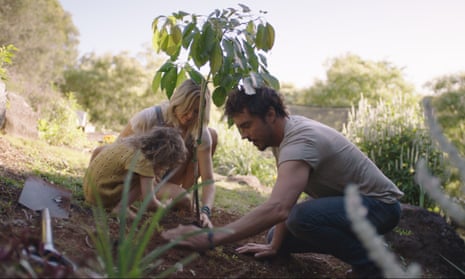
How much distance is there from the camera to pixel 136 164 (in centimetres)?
265

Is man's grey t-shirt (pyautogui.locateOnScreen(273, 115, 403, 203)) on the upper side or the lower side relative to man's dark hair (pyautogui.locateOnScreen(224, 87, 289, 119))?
lower

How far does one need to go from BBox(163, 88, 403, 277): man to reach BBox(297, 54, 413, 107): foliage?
21.1m

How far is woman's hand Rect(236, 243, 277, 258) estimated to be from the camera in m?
2.40

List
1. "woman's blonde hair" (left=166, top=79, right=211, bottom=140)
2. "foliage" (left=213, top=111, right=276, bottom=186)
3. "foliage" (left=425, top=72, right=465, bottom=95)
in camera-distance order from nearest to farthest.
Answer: "woman's blonde hair" (left=166, top=79, right=211, bottom=140)
"foliage" (left=213, top=111, right=276, bottom=186)
"foliage" (left=425, top=72, right=465, bottom=95)

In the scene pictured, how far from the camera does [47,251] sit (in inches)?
53.7

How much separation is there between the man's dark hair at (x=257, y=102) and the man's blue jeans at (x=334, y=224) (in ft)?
1.71

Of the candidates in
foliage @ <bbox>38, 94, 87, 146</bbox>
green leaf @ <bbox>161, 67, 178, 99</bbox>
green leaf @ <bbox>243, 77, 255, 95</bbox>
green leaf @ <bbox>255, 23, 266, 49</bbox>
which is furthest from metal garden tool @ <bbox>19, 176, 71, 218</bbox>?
foliage @ <bbox>38, 94, 87, 146</bbox>

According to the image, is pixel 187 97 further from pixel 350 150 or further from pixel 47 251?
pixel 47 251

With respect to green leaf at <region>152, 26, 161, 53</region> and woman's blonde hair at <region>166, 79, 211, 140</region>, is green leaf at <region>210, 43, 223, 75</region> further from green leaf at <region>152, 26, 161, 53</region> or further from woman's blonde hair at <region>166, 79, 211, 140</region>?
woman's blonde hair at <region>166, 79, 211, 140</region>

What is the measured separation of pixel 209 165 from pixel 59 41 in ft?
43.7

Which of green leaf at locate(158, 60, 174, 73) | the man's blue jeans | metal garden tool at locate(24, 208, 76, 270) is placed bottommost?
the man's blue jeans

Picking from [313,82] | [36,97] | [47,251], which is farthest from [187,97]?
[313,82]

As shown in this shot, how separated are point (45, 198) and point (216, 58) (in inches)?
52.6

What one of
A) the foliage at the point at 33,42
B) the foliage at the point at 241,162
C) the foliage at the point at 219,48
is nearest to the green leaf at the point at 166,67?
the foliage at the point at 219,48
